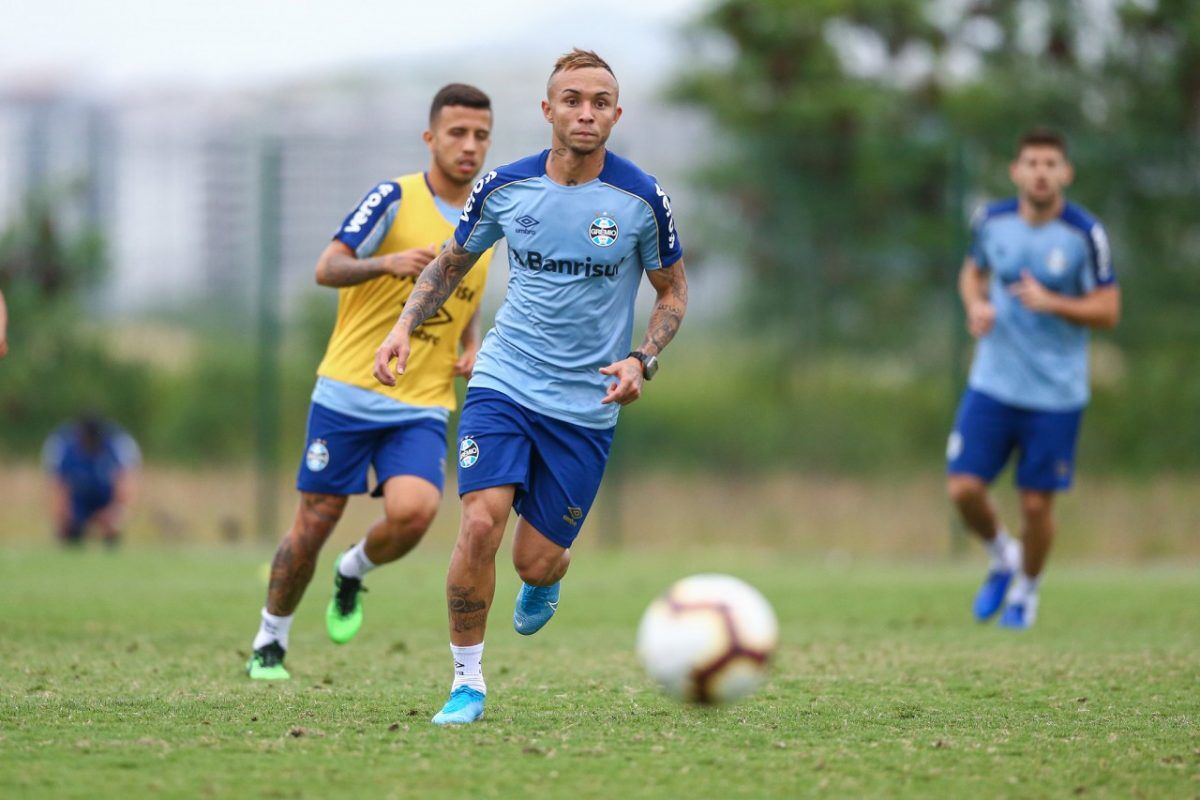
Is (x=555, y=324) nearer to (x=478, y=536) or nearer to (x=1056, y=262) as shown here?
(x=478, y=536)

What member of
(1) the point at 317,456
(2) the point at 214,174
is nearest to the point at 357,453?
(1) the point at 317,456

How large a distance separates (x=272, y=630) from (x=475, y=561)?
6.47 ft

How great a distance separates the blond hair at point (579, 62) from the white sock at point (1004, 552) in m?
5.42

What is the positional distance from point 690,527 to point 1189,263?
20.0 ft

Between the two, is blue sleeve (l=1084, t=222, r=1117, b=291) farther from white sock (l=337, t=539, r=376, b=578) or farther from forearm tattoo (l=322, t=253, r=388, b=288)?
white sock (l=337, t=539, r=376, b=578)

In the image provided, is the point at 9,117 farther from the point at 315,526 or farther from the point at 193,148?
the point at 315,526

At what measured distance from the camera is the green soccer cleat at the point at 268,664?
7.38 meters

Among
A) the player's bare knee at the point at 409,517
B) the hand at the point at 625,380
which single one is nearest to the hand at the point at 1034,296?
the player's bare knee at the point at 409,517

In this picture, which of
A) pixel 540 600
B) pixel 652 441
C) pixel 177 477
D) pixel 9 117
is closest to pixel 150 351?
pixel 177 477

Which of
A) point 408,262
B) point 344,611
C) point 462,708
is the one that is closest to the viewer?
point 462,708

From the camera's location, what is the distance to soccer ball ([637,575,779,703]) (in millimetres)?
5145

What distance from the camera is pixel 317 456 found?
7.78 metres

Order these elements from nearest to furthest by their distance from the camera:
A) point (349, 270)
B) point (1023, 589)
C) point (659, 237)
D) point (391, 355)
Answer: point (391, 355), point (659, 237), point (349, 270), point (1023, 589)

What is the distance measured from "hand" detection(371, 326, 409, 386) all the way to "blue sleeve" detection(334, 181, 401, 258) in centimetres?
152
